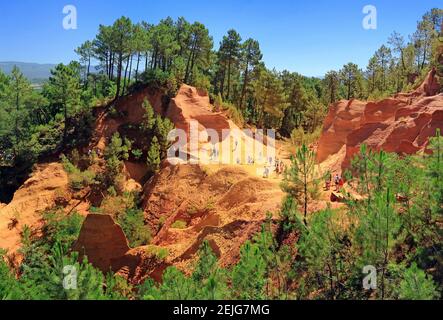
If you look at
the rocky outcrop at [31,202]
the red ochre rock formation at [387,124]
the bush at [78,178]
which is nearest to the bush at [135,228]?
the bush at [78,178]

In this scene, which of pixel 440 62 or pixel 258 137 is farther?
pixel 258 137

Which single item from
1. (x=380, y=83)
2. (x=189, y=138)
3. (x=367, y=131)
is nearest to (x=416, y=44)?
(x=380, y=83)

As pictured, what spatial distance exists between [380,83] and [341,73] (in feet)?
24.8

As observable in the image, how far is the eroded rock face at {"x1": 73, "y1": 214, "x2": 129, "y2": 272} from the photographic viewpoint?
23.7 metres

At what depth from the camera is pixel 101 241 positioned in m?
23.8

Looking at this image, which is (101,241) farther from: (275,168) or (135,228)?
(275,168)

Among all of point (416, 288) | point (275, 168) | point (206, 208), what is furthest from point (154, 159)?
point (416, 288)

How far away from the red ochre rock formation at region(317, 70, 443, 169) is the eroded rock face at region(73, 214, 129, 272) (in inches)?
740

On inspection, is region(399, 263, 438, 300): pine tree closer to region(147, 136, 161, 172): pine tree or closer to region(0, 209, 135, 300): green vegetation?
region(0, 209, 135, 300): green vegetation

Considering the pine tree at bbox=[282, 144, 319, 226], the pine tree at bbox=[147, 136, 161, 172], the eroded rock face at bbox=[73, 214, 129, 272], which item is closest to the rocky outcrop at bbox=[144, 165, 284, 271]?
the pine tree at bbox=[282, 144, 319, 226]

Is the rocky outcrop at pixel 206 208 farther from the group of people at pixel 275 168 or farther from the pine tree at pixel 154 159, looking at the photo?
the pine tree at pixel 154 159

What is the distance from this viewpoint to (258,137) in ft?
161

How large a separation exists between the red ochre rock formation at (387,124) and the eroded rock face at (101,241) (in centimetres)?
1879
